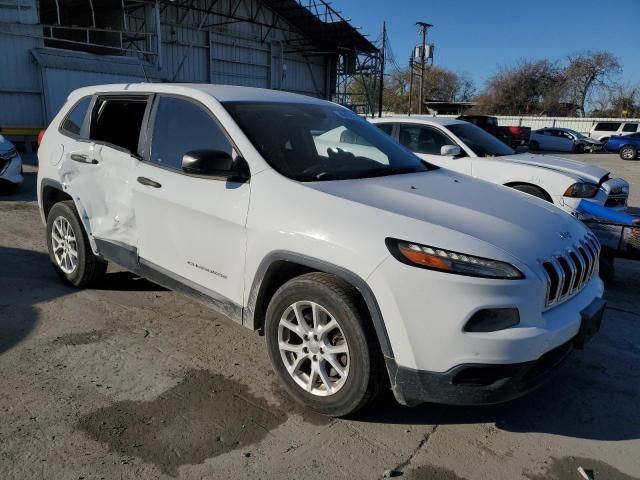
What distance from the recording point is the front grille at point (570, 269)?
8.85 feet

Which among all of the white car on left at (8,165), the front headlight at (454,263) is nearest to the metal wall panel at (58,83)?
the white car on left at (8,165)

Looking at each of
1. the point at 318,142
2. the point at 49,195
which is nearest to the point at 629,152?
the point at 318,142

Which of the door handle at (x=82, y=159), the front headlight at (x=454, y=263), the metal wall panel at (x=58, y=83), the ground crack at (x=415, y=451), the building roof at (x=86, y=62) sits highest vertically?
the building roof at (x=86, y=62)

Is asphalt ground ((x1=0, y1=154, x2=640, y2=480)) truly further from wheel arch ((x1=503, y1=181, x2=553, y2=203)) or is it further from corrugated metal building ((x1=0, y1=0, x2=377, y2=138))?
corrugated metal building ((x1=0, y1=0, x2=377, y2=138))

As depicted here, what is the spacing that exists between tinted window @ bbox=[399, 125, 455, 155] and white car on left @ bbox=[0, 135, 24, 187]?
260 inches

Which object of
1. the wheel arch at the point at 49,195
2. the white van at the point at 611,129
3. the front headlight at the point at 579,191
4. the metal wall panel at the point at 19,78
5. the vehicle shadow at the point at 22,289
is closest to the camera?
the vehicle shadow at the point at 22,289

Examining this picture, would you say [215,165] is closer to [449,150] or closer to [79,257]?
[79,257]

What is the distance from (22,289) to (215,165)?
2.74 meters

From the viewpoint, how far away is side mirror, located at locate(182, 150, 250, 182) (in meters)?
3.16

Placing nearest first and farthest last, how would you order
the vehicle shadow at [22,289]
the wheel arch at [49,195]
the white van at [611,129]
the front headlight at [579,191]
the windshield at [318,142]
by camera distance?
the windshield at [318,142]
the vehicle shadow at [22,289]
the wheel arch at [49,195]
the front headlight at [579,191]
the white van at [611,129]

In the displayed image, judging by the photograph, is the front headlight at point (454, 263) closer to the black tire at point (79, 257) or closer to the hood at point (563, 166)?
the black tire at point (79, 257)

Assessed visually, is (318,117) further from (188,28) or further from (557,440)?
(188,28)

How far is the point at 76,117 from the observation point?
4.81m

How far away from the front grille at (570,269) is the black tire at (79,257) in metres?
3.58
